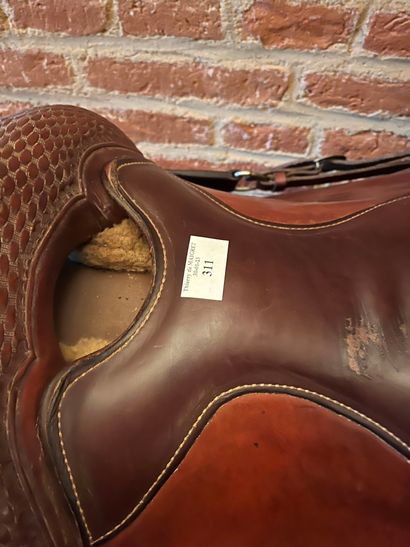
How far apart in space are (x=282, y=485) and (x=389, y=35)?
681mm

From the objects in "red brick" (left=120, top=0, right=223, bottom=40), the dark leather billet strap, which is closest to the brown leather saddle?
the dark leather billet strap

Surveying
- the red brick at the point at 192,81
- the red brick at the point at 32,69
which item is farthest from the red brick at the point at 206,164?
the red brick at the point at 32,69

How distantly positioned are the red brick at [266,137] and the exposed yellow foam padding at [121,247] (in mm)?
514

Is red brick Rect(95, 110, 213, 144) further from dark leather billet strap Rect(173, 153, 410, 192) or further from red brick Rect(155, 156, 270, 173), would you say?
dark leather billet strap Rect(173, 153, 410, 192)

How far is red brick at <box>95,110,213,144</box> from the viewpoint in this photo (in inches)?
40.7

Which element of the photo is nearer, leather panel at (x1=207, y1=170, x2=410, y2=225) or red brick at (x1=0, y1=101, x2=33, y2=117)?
leather panel at (x1=207, y1=170, x2=410, y2=225)

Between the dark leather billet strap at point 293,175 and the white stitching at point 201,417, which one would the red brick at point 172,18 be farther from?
the white stitching at point 201,417

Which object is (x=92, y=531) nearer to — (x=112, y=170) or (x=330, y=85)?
(x=112, y=170)

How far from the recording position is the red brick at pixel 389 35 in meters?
0.80

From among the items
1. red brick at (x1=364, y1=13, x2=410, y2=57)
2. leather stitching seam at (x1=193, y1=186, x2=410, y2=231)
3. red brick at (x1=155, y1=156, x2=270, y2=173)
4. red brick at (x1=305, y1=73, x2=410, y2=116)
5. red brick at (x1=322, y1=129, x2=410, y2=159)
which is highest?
red brick at (x1=364, y1=13, x2=410, y2=57)

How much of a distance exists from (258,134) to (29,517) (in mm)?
791

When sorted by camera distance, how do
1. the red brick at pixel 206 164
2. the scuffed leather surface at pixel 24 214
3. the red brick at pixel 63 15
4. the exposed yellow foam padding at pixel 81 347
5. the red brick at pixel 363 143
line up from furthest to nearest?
1. the red brick at pixel 206 164
2. the red brick at pixel 363 143
3. the red brick at pixel 63 15
4. the exposed yellow foam padding at pixel 81 347
5. the scuffed leather surface at pixel 24 214

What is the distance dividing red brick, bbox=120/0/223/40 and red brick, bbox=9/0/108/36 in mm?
42

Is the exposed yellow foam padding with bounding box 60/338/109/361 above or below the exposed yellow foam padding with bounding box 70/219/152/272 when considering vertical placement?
below
